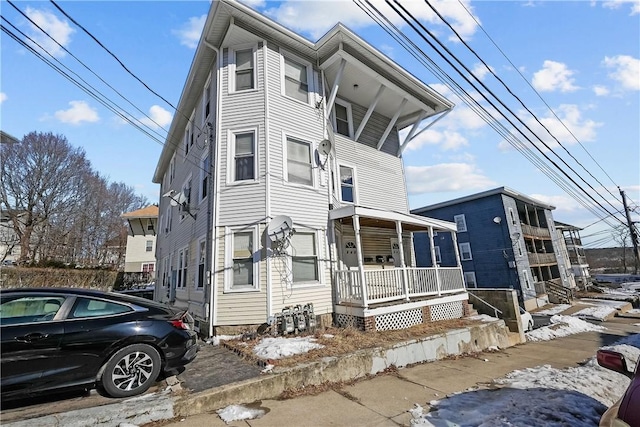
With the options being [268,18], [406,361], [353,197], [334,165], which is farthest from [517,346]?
[268,18]

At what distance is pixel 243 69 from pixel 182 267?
26.0 feet

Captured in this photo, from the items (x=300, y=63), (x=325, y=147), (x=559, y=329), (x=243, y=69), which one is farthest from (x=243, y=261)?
(x=559, y=329)

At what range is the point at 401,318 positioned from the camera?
8.96 metres

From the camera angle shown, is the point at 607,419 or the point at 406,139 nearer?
the point at 607,419

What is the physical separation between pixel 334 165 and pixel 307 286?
194 inches

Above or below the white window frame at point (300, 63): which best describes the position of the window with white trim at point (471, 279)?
below

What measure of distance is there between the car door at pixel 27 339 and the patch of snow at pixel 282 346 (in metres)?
3.39

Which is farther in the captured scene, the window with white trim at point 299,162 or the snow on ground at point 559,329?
the snow on ground at point 559,329

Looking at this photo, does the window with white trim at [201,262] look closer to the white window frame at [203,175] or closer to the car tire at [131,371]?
the white window frame at [203,175]

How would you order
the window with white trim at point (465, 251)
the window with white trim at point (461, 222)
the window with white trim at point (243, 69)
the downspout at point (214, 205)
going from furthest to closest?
the window with white trim at point (461, 222) → the window with white trim at point (465, 251) → the window with white trim at point (243, 69) → the downspout at point (214, 205)

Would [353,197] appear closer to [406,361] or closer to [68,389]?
[406,361]

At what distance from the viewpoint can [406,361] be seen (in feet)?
22.6

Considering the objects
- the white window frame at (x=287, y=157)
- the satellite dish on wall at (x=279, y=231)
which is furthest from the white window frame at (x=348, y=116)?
the satellite dish on wall at (x=279, y=231)

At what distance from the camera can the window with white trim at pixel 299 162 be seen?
9508 mm
